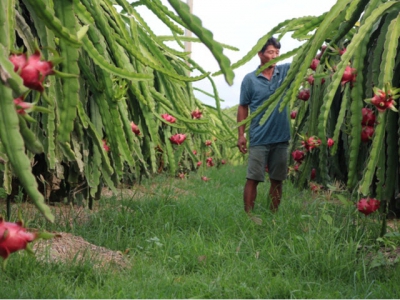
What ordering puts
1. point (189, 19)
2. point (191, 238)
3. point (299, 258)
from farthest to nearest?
1. point (191, 238)
2. point (299, 258)
3. point (189, 19)

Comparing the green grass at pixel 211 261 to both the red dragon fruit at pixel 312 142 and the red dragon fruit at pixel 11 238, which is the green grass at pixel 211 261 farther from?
the red dragon fruit at pixel 11 238

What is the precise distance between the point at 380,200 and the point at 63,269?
5.72 feet

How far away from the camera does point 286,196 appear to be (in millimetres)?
5664

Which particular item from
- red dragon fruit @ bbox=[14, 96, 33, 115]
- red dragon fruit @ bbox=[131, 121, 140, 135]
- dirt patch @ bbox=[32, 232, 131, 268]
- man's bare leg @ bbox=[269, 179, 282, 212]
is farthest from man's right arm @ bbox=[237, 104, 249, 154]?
red dragon fruit @ bbox=[14, 96, 33, 115]

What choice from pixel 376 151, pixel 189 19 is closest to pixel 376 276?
pixel 376 151

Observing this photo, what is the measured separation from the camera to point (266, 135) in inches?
191

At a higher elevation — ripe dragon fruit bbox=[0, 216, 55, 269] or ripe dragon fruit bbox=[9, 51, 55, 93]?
ripe dragon fruit bbox=[9, 51, 55, 93]

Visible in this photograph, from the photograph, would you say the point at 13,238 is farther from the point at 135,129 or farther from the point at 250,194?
the point at 250,194

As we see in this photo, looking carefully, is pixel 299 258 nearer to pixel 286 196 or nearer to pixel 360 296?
pixel 360 296

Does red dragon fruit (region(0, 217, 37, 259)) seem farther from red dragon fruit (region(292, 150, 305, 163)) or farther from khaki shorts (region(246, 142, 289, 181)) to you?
khaki shorts (region(246, 142, 289, 181))

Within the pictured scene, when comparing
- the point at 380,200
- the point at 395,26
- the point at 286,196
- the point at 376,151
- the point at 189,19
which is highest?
the point at 395,26

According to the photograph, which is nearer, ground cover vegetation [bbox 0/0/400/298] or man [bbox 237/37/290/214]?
ground cover vegetation [bbox 0/0/400/298]

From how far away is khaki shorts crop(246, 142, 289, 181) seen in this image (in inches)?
192

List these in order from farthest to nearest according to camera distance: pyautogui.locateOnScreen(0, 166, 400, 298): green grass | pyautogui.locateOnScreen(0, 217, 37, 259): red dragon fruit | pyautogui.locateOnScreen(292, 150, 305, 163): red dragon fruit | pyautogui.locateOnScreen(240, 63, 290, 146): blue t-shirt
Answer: pyautogui.locateOnScreen(240, 63, 290, 146): blue t-shirt → pyautogui.locateOnScreen(292, 150, 305, 163): red dragon fruit → pyautogui.locateOnScreen(0, 166, 400, 298): green grass → pyautogui.locateOnScreen(0, 217, 37, 259): red dragon fruit
